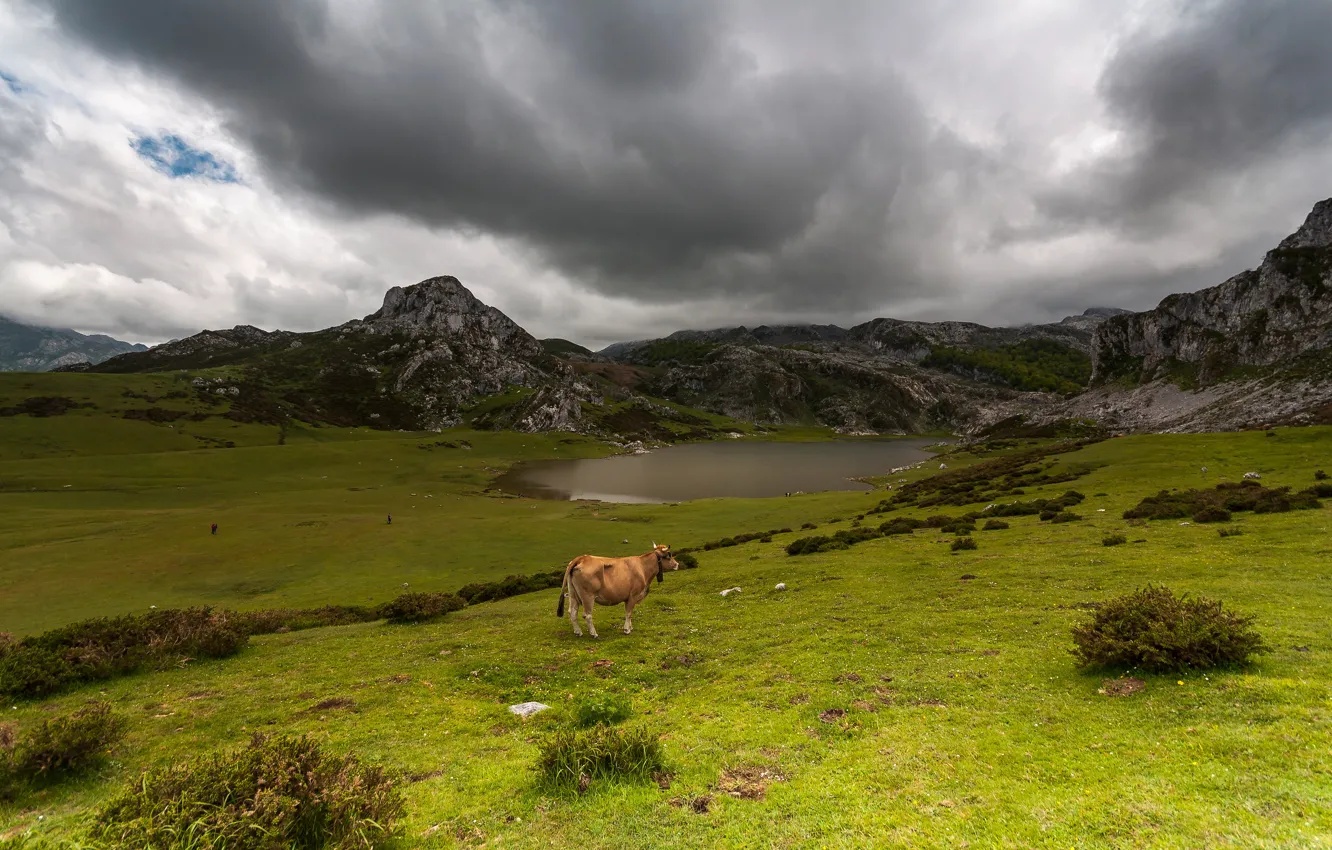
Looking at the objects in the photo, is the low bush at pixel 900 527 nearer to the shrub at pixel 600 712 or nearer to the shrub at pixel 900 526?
the shrub at pixel 900 526

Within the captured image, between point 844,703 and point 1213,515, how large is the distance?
28373mm

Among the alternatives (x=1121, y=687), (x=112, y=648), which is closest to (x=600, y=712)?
(x=1121, y=687)

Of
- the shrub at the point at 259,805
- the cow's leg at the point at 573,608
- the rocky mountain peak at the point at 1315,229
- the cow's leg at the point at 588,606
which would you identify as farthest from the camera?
the rocky mountain peak at the point at 1315,229

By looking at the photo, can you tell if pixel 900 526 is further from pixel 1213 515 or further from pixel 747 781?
pixel 747 781

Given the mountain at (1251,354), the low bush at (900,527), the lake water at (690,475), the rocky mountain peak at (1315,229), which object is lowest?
the lake water at (690,475)

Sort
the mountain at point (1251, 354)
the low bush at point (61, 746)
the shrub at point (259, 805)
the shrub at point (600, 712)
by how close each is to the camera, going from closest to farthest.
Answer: the shrub at point (259, 805)
the low bush at point (61, 746)
the shrub at point (600, 712)
the mountain at point (1251, 354)

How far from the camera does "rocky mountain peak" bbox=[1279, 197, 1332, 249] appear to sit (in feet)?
609

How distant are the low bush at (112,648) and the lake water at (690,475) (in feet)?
235

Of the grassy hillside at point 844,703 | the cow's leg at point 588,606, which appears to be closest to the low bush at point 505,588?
the grassy hillside at point 844,703

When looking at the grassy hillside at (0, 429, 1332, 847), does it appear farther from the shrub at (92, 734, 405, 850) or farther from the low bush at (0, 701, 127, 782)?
the shrub at (92, 734, 405, 850)

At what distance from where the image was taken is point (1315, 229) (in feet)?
621

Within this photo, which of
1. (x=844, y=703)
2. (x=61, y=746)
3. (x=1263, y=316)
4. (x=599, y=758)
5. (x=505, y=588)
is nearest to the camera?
(x=599, y=758)

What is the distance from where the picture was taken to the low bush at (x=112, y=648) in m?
13.3

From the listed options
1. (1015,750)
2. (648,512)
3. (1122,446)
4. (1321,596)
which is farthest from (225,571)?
(1122,446)
